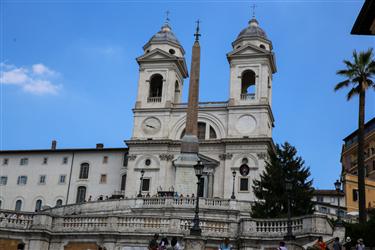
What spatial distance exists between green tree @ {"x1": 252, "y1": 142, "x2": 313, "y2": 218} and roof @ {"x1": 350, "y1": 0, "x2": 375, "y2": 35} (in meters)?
21.8

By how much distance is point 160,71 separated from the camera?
7950cm

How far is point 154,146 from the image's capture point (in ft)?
243

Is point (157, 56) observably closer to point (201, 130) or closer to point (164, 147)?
point (201, 130)

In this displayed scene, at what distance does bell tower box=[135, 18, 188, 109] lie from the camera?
256 ft

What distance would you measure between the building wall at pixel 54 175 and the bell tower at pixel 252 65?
56.9 feet

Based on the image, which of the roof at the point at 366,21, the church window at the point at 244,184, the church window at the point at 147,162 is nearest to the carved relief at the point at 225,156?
the church window at the point at 244,184

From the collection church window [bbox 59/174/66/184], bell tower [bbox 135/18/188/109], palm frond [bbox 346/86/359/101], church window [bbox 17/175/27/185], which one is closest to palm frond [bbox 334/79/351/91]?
palm frond [bbox 346/86/359/101]

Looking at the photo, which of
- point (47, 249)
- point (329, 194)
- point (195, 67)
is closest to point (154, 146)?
point (195, 67)

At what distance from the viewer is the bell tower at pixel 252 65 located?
75188 millimetres

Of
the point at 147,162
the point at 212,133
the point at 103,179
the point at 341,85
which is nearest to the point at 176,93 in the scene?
the point at 212,133

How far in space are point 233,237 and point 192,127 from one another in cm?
3853

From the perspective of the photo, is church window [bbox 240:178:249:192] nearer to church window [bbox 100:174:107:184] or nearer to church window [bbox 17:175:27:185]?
church window [bbox 100:174:107:184]

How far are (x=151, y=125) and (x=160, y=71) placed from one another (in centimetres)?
792

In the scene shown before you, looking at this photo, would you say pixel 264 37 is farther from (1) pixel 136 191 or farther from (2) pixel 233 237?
(2) pixel 233 237
